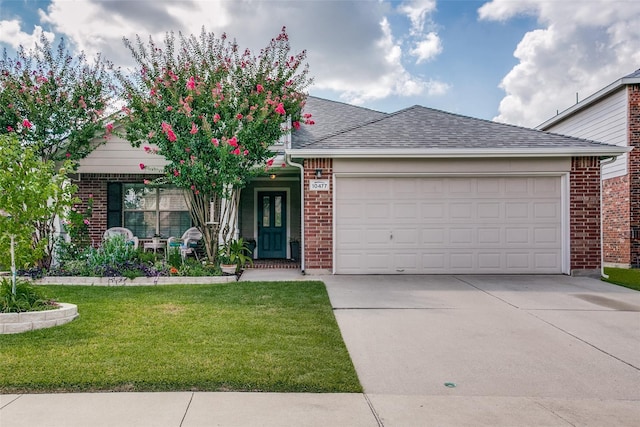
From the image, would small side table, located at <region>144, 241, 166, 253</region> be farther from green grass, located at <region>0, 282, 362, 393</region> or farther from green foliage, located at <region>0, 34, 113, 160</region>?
green grass, located at <region>0, 282, 362, 393</region>

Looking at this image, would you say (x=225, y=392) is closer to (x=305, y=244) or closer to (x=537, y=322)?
(x=537, y=322)

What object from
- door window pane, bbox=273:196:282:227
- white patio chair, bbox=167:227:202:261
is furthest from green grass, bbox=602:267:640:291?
white patio chair, bbox=167:227:202:261

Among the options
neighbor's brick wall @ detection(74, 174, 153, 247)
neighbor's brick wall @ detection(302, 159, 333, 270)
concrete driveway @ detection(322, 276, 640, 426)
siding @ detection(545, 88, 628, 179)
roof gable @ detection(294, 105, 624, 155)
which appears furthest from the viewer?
siding @ detection(545, 88, 628, 179)

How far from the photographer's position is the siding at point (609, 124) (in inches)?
487

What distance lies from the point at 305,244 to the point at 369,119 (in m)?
5.51

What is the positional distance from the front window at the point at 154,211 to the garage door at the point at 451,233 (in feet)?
15.4

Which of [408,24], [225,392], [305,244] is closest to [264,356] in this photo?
[225,392]

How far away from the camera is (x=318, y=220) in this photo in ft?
30.5

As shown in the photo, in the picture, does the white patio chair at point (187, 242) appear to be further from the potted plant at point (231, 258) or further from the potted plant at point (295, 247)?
the potted plant at point (295, 247)

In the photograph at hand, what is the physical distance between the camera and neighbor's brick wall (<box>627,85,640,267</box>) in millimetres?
12070

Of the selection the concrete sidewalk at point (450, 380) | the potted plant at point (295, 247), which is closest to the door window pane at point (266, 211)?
the potted plant at point (295, 247)

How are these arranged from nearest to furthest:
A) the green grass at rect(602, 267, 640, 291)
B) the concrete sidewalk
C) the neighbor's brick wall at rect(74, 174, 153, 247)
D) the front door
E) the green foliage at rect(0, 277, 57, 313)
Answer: the concrete sidewalk
the green foliage at rect(0, 277, 57, 313)
the green grass at rect(602, 267, 640, 291)
the neighbor's brick wall at rect(74, 174, 153, 247)
the front door

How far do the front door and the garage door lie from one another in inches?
137

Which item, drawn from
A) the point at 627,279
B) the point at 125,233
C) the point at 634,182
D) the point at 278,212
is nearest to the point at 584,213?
the point at 627,279
